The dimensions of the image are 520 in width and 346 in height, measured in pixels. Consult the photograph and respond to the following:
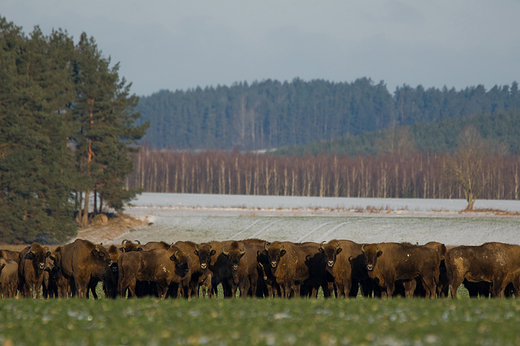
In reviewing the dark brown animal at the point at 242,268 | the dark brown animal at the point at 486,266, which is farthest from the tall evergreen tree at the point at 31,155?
the dark brown animal at the point at 486,266

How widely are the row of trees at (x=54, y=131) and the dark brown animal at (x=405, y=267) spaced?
32.1 metres

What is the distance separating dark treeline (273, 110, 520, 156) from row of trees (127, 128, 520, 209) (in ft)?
108

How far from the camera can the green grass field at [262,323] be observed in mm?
9508

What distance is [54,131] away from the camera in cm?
4731

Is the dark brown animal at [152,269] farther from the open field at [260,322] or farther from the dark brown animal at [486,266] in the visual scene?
the dark brown animal at [486,266]

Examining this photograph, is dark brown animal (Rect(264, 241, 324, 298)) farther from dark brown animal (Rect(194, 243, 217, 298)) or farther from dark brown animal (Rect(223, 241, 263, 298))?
dark brown animal (Rect(194, 243, 217, 298))

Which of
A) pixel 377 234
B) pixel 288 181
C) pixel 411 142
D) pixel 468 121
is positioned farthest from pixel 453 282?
pixel 468 121

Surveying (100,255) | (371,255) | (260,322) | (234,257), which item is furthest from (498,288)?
(100,255)

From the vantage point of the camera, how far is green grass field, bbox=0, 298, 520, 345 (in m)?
9.51

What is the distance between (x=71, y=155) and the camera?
49969 mm

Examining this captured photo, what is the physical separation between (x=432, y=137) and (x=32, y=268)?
17829cm

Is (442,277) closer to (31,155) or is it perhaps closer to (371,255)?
(371,255)

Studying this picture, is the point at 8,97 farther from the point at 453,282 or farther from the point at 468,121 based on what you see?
the point at 468,121

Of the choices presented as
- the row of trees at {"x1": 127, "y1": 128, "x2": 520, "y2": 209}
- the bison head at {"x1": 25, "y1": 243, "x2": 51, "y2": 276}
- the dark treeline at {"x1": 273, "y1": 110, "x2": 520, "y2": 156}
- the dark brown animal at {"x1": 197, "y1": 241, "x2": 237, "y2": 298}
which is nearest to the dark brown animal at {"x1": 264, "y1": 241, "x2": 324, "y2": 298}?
the dark brown animal at {"x1": 197, "y1": 241, "x2": 237, "y2": 298}
